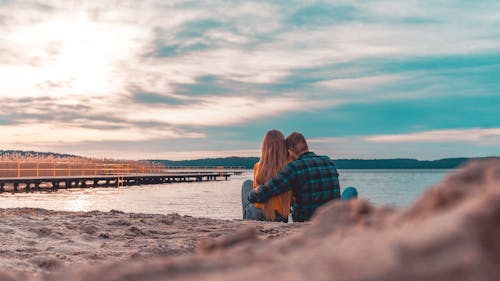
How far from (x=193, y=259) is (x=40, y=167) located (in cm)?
4060

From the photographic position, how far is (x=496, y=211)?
89 cm

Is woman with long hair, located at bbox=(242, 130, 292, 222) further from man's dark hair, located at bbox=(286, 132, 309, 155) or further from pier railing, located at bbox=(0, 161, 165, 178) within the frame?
pier railing, located at bbox=(0, 161, 165, 178)

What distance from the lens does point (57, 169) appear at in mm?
39938

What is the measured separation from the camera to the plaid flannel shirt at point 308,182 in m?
5.92

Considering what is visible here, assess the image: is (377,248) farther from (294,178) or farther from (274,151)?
(274,151)

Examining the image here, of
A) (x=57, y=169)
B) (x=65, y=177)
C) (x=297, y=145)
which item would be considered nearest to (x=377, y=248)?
(x=297, y=145)

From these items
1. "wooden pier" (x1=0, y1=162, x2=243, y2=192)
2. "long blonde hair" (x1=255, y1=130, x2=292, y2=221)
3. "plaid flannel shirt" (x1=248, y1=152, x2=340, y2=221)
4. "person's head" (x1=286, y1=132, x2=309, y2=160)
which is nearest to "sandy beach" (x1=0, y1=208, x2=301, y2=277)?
"plaid flannel shirt" (x1=248, y1=152, x2=340, y2=221)

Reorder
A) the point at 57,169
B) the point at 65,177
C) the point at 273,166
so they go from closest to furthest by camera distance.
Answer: the point at 273,166, the point at 65,177, the point at 57,169

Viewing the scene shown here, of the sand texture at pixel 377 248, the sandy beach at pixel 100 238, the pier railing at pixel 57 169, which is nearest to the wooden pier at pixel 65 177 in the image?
the pier railing at pixel 57 169

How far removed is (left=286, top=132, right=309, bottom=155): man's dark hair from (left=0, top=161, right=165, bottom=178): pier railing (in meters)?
33.3

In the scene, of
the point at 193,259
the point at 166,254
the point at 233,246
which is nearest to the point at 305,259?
the point at 193,259

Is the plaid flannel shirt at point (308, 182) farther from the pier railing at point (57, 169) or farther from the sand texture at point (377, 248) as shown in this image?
the pier railing at point (57, 169)

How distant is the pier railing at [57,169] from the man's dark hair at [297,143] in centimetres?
3327

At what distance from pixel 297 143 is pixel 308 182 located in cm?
49
